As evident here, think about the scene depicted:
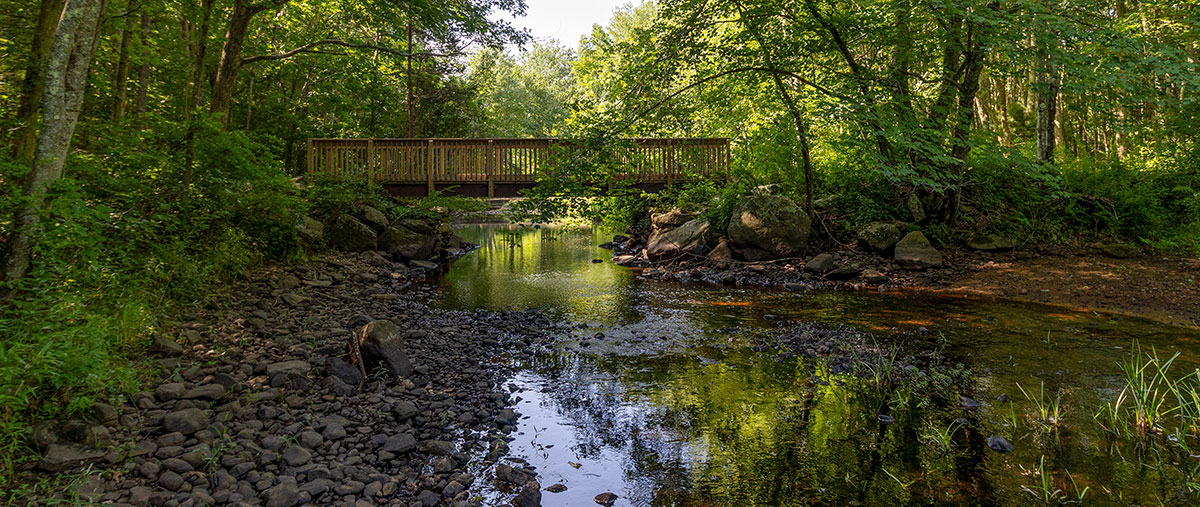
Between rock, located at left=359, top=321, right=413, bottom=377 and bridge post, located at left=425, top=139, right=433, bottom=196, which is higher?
bridge post, located at left=425, top=139, right=433, bottom=196

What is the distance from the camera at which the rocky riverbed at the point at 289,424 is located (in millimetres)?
3543

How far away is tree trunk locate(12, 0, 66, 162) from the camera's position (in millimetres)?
4938

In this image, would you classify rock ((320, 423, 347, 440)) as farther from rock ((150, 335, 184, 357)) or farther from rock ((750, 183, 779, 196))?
rock ((750, 183, 779, 196))

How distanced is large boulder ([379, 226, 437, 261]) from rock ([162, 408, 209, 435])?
10683 millimetres

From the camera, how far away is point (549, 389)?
602cm

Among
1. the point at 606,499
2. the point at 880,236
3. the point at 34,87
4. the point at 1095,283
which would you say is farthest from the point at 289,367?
the point at 1095,283

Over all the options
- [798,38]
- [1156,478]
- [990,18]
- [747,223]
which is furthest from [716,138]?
[1156,478]

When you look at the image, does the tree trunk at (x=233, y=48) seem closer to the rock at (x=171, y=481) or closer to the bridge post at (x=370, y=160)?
the bridge post at (x=370, y=160)

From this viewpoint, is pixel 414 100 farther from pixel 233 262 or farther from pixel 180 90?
pixel 233 262

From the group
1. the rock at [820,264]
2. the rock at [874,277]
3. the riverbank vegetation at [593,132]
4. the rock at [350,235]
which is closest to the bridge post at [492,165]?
the riverbank vegetation at [593,132]

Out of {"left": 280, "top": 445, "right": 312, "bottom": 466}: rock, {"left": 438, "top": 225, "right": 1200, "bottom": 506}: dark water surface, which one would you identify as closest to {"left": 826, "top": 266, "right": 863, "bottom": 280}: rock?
{"left": 438, "top": 225, "right": 1200, "bottom": 506}: dark water surface

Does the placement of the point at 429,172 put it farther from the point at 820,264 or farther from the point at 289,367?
the point at 289,367

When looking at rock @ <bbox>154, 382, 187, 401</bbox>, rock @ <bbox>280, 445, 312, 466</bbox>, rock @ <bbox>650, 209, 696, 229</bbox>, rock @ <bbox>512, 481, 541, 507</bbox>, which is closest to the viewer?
rock @ <bbox>512, 481, 541, 507</bbox>

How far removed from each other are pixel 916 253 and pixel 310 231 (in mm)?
12533
